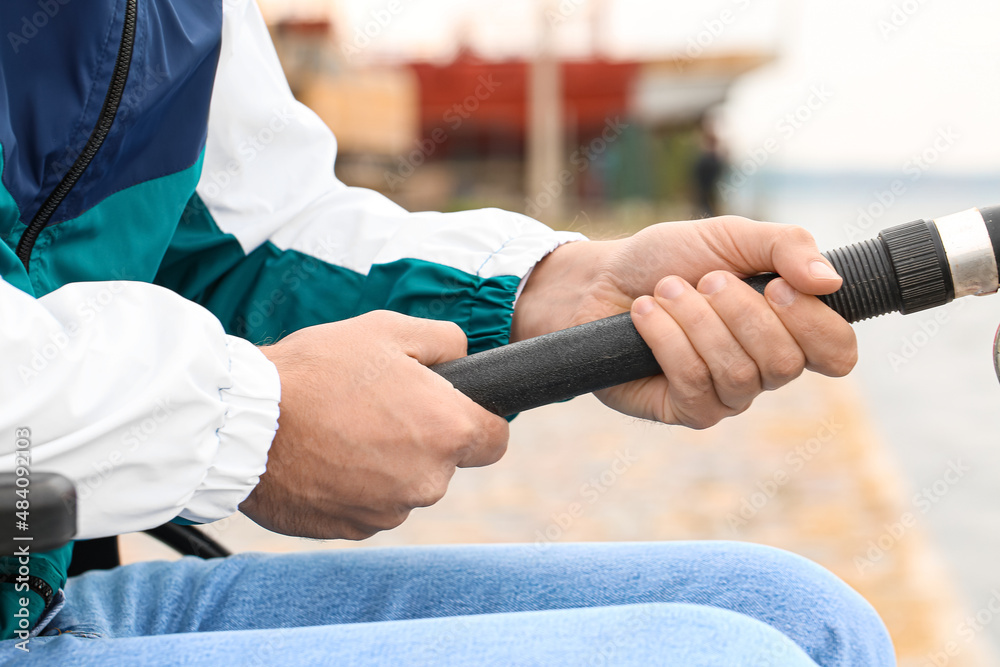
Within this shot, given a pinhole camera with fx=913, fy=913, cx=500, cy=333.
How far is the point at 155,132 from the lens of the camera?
40.0 inches

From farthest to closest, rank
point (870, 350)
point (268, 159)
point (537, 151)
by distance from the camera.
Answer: point (537, 151) < point (870, 350) < point (268, 159)

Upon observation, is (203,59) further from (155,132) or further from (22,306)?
(22,306)

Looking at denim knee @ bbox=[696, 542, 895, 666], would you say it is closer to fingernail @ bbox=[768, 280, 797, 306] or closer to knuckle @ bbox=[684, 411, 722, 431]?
knuckle @ bbox=[684, 411, 722, 431]

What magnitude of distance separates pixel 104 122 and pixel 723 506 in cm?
259

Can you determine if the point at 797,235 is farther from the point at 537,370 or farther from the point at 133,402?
the point at 133,402

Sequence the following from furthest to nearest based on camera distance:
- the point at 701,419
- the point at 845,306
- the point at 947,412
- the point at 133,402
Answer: the point at 947,412, the point at 701,419, the point at 845,306, the point at 133,402

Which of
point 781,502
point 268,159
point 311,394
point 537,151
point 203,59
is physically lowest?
point 537,151

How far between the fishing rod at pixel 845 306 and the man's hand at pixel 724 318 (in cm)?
3

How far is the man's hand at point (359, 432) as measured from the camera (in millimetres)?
837

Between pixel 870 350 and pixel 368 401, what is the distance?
6340mm

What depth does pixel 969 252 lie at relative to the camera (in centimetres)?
85

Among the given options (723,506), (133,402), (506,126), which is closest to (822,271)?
(133,402)

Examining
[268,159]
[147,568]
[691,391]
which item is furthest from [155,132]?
[691,391]

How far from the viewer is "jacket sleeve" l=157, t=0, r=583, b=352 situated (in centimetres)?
115
